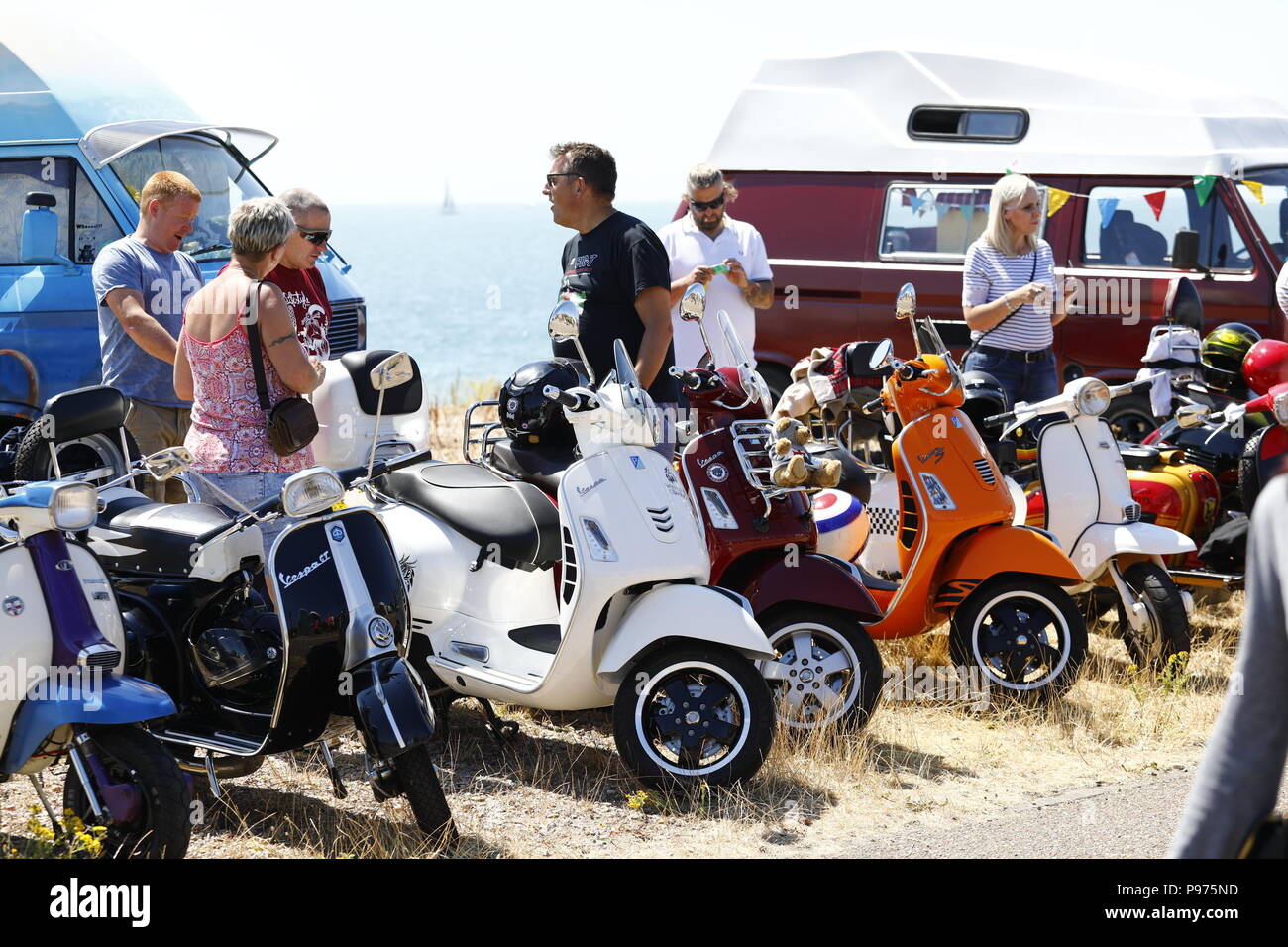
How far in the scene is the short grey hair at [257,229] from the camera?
4.67 metres

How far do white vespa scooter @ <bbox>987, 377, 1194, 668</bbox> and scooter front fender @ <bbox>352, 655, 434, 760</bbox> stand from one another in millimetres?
2989

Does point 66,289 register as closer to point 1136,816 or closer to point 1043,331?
point 1043,331

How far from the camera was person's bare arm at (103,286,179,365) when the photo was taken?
240 inches

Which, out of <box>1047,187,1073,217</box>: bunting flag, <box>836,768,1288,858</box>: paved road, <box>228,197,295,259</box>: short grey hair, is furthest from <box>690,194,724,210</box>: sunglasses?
<box>836,768,1288,858</box>: paved road

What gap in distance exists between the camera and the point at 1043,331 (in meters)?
7.14

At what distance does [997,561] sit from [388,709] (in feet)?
8.39

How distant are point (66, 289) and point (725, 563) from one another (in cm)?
483

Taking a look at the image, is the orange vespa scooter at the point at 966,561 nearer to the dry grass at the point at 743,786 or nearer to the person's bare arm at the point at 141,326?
the dry grass at the point at 743,786

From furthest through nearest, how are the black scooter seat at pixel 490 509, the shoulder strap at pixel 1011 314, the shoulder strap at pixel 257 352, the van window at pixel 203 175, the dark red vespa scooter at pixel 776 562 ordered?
the van window at pixel 203 175
the shoulder strap at pixel 1011 314
the dark red vespa scooter at pixel 776 562
the black scooter seat at pixel 490 509
the shoulder strap at pixel 257 352

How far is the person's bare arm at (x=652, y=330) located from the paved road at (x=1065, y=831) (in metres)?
1.95

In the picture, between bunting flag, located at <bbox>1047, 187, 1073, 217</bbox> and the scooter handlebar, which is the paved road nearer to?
the scooter handlebar

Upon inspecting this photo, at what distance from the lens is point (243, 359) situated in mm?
4742
